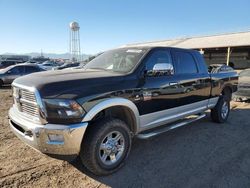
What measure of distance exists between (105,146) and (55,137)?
83cm

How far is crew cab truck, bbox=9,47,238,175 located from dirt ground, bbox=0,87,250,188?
1.10ft

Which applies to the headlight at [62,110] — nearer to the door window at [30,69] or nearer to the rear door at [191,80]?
the rear door at [191,80]

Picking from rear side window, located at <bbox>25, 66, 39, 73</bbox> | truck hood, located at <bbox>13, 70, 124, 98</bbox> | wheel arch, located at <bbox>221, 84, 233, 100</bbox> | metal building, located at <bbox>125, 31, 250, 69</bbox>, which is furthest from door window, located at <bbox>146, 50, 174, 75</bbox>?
metal building, located at <bbox>125, 31, 250, 69</bbox>

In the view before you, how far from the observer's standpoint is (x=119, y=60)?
445 centimetres

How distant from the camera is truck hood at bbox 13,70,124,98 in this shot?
2.99m

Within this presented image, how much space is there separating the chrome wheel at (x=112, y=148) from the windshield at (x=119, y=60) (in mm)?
1137

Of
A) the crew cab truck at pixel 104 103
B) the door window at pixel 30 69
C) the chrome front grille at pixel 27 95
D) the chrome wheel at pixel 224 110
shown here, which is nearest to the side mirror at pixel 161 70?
the crew cab truck at pixel 104 103

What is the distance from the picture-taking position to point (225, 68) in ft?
22.9

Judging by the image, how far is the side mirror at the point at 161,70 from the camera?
4.01 metres

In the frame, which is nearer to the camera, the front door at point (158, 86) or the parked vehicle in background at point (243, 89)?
the front door at point (158, 86)

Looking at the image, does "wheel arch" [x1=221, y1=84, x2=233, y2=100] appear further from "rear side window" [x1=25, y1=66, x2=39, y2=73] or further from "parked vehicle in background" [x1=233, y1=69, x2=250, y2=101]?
"rear side window" [x1=25, y1=66, x2=39, y2=73]

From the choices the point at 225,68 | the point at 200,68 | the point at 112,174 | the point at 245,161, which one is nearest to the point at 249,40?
the point at 225,68

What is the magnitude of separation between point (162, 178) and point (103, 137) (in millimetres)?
1106

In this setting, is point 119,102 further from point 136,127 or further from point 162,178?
point 162,178
